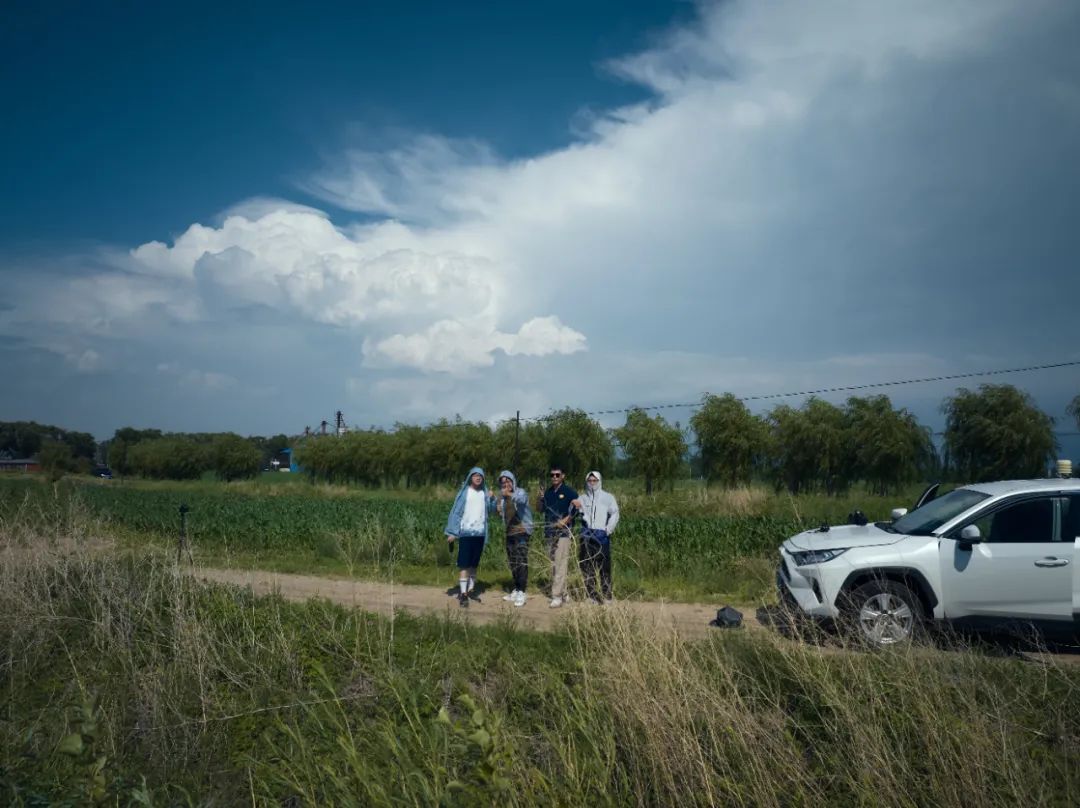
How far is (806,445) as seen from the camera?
1335 inches

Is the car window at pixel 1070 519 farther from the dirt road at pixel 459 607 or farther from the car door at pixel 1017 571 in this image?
the dirt road at pixel 459 607

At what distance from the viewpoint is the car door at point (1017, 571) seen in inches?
281

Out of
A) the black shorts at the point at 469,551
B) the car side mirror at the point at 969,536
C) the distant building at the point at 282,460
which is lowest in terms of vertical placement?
the distant building at the point at 282,460

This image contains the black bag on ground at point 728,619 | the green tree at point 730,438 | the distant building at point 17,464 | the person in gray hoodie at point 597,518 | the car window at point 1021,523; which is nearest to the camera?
the car window at point 1021,523

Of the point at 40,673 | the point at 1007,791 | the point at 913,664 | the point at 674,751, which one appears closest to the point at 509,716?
the point at 674,751

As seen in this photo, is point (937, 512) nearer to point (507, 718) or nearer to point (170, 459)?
point (507, 718)

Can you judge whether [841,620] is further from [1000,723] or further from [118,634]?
[118,634]

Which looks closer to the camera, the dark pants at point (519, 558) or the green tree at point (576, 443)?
the dark pants at point (519, 558)

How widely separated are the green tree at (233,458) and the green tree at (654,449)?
4893 centimetres

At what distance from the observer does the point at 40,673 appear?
298 inches

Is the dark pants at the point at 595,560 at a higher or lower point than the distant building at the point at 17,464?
higher

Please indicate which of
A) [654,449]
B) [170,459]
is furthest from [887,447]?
[170,459]

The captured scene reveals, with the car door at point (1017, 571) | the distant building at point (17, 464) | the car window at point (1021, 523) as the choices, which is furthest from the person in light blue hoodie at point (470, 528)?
the distant building at point (17, 464)

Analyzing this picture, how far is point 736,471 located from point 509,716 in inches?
1211
